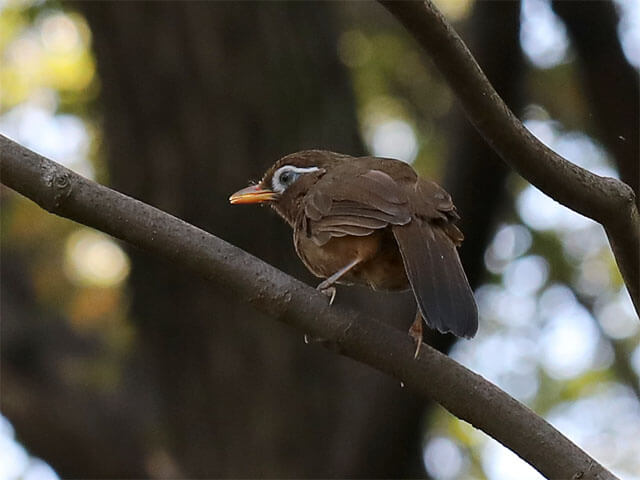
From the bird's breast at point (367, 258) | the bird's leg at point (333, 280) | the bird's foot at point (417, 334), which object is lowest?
the bird's foot at point (417, 334)

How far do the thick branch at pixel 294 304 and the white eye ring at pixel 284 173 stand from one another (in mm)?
1452

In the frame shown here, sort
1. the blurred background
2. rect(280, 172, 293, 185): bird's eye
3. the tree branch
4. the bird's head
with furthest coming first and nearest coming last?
1. the blurred background
2. rect(280, 172, 293, 185): bird's eye
3. the bird's head
4. the tree branch

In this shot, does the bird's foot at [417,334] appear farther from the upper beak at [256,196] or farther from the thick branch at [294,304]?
the upper beak at [256,196]

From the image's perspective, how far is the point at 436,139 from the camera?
28.6 feet

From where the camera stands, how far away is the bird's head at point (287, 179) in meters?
4.46

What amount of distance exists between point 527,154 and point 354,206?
1.01 m

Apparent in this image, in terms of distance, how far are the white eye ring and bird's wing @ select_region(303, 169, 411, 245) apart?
0.31 m

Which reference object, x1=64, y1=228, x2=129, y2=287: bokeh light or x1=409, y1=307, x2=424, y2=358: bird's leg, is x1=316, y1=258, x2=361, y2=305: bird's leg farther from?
x1=64, y1=228, x2=129, y2=287: bokeh light

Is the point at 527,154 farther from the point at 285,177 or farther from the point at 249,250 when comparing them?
the point at 249,250

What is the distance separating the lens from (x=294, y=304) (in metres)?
3.04

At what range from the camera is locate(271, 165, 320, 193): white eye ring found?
14.9ft

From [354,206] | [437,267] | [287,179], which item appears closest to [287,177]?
[287,179]

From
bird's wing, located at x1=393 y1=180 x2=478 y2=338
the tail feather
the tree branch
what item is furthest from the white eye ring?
the tree branch

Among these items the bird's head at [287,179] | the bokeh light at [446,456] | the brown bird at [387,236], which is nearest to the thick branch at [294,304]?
the brown bird at [387,236]
